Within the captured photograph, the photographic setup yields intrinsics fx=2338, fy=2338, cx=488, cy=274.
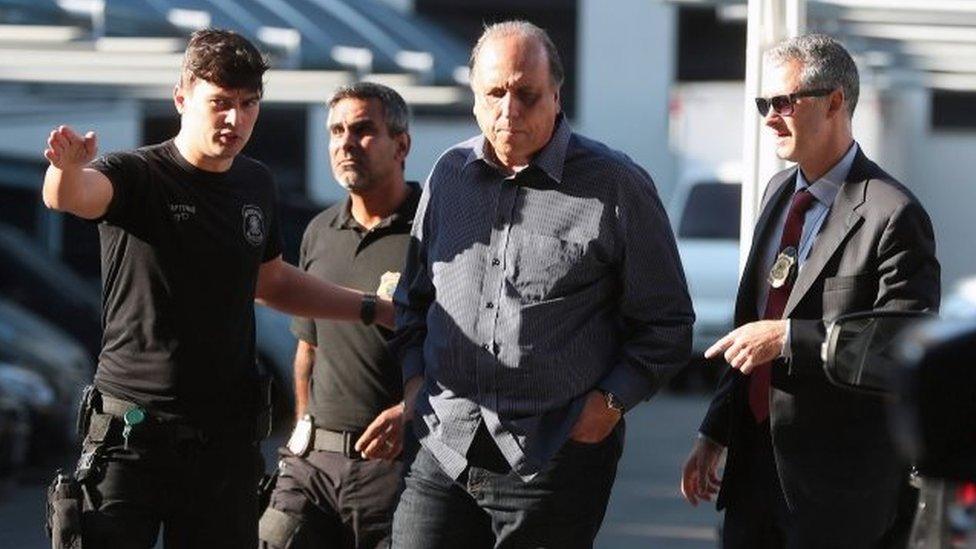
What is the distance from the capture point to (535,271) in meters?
5.17

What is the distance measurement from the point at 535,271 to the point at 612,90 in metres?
23.0

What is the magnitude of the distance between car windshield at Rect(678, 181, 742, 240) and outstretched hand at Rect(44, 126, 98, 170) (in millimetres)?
16077

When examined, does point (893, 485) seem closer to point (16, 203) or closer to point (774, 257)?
point (774, 257)

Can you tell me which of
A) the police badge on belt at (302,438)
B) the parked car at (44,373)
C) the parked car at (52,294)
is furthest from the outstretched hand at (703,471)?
the parked car at (52,294)

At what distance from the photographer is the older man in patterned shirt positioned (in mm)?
5164

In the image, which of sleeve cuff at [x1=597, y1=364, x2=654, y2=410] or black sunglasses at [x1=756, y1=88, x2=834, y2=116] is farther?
black sunglasses at [x1=756, y1=88, x2=834, y2=116]

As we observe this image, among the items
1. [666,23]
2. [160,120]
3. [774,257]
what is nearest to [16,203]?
[160,120]

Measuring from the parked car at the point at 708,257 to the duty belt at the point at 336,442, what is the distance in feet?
42.2

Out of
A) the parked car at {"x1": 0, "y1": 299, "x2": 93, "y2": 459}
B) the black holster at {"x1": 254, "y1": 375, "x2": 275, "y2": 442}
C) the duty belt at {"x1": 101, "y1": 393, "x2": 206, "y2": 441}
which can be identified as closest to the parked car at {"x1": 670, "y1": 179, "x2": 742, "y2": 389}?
the parked car at {"x1": 0, "y1": 299, "x2": 93, "y2": 459}

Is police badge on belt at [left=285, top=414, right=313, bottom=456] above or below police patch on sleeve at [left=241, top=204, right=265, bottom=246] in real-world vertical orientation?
below

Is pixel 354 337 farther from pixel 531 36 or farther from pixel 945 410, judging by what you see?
pixel 945 410

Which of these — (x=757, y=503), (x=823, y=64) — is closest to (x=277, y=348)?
(x=757, y=503)

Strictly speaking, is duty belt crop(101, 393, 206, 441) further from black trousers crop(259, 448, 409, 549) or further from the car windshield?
the car windshield

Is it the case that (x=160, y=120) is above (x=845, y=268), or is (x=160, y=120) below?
below
